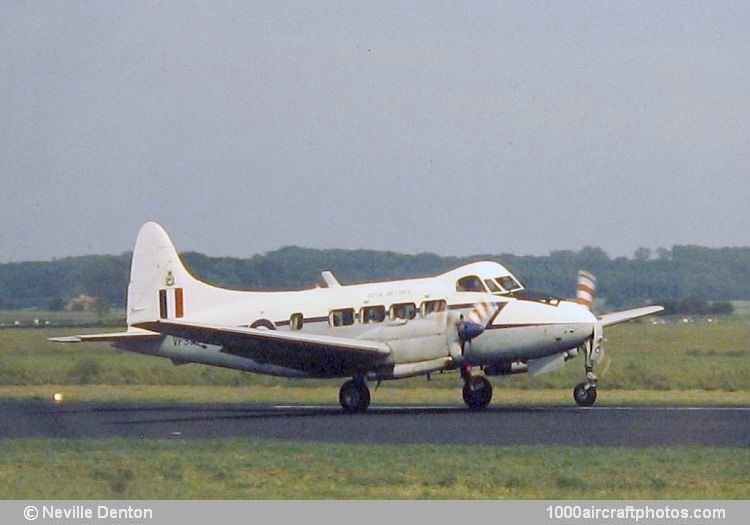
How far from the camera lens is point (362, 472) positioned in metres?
18.2

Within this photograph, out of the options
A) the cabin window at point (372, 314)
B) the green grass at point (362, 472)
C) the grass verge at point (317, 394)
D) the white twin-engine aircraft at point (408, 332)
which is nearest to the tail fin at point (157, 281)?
the white twin-engine aircraft at point (408, 332)

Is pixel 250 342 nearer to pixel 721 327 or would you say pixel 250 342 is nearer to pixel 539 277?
pixel 539 277

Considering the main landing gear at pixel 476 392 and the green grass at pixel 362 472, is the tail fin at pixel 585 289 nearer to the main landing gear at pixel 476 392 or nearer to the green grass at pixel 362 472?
the main landing gear at pixel 476 392

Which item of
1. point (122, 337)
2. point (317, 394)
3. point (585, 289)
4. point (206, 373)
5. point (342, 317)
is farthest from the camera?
point (206, 373)

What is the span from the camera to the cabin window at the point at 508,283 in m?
30.0

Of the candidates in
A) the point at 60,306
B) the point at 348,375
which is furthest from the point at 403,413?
the point at 60,306

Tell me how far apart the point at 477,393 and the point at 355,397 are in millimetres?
A: 2511

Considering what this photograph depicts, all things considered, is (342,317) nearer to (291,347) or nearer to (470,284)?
(291,347)

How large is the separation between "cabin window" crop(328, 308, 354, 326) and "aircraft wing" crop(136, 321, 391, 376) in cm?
52

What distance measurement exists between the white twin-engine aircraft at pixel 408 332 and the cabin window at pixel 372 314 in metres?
0.02

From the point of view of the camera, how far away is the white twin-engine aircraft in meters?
29.3

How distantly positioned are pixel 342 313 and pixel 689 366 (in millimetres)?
16678

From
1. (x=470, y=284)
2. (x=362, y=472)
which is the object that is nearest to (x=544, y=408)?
(x=470, y=284)

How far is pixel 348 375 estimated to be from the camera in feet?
101
